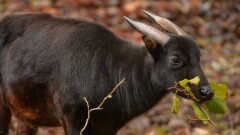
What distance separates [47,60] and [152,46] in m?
1.21

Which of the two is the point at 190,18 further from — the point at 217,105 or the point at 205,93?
the point at 205,93

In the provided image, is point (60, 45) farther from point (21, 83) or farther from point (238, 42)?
point (238, 42)

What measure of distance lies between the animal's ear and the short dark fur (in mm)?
13

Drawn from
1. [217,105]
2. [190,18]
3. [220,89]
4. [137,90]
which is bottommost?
[217,105]

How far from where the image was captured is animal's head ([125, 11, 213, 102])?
6574 mm

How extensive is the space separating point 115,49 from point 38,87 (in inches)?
37.7

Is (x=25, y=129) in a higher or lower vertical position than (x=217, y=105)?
higher

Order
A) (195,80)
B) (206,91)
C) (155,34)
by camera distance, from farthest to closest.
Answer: (155,34) → (206,91) → (195,80)

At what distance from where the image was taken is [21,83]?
24.4 feet

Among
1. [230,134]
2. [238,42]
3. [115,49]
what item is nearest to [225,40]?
[238,42]

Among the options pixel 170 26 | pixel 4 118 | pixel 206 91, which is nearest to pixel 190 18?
pixel 4 118

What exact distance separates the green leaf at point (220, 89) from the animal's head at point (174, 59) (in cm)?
22

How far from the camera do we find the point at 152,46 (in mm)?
6875

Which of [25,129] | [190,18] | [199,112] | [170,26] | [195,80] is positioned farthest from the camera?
[190,18]
